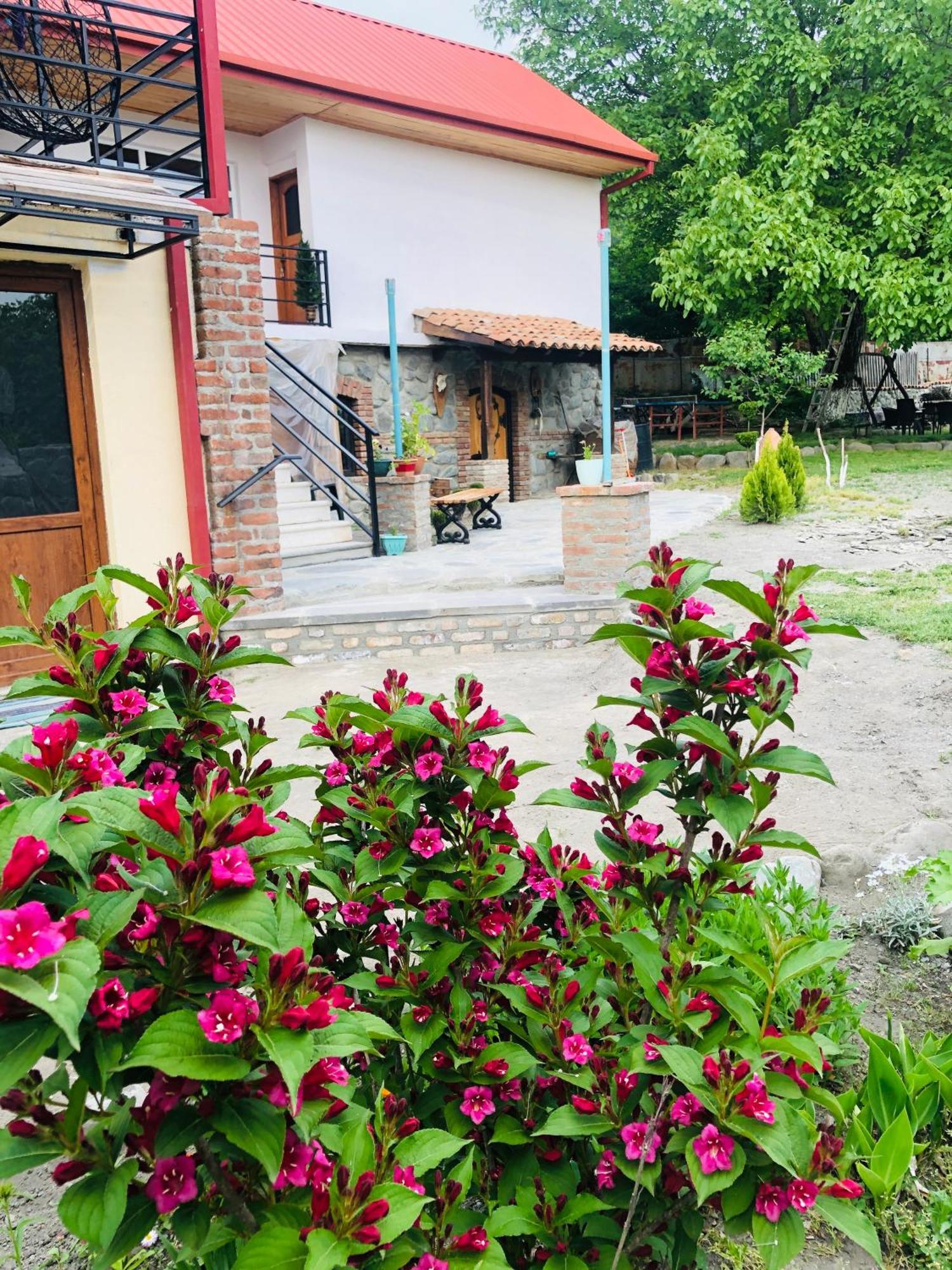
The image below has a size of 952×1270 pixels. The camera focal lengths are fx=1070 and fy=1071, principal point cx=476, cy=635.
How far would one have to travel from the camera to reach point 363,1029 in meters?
1.21

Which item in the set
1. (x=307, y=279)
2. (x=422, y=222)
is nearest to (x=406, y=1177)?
(x=307, y=279)

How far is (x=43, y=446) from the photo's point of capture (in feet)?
22.7

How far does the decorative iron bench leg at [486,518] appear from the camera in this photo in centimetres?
1288

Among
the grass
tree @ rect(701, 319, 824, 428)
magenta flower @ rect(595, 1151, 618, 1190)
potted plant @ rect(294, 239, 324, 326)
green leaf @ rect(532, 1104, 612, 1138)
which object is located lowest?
the grass

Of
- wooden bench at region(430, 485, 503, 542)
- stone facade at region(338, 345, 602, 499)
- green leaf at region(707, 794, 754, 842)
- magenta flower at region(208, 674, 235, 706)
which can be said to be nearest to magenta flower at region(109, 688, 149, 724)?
magenta flower at region(208, 674, 235, 706)

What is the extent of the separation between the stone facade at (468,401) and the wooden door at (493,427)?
11 cm

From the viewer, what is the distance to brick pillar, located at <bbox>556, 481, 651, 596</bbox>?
7.85 meters

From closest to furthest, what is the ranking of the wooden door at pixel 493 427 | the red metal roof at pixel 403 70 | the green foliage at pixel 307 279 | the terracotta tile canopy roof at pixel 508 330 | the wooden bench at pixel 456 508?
the wooden bench at pixel 456 508 → the red metal roof at pixel 403 70 → the green foliage at pixel 307 279 → the terracotta tile canopy roof at pixel 508 330 → the wooden door at pixel 493 427

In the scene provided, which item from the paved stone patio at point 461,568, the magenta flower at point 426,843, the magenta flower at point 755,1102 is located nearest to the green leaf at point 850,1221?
the magenta flower at point 755,1102

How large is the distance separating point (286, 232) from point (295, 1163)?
14.2 meters

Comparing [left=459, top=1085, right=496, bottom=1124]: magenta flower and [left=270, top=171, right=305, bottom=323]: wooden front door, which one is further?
[left=270, top=171, right=305, bottom=323]: wooden front door

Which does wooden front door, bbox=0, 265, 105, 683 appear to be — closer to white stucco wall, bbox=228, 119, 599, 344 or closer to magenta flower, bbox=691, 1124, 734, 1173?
magenta flower, bbox=691, 1124, 734, 1173

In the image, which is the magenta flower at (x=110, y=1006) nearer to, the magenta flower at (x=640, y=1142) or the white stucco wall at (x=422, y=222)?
the magenta flower at (x=640, y=1142)

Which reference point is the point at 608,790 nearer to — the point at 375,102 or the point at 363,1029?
the point at 363,1029
